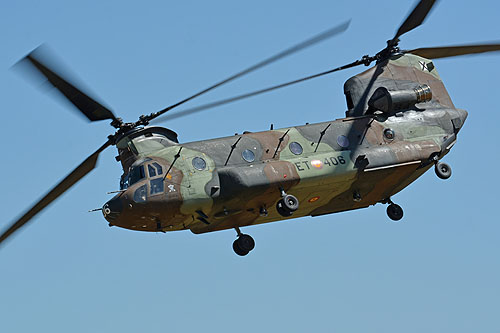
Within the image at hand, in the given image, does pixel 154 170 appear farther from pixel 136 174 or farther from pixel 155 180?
pixel 136 174

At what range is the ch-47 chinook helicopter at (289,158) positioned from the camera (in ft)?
84.9

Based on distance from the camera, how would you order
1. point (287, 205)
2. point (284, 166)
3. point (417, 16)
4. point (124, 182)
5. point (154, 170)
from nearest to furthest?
point (154, 170) → point (287, 205) → point (124, 182) → point (284, 166) → point (417, 16)

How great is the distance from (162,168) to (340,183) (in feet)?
18.3

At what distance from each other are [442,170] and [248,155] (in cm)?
632

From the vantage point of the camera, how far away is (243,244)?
92.8 ft

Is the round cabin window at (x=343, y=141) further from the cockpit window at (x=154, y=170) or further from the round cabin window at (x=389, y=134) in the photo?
the cockpit window at (x=154, y=170)

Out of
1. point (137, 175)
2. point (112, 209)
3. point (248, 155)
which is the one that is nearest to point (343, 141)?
point (248, 155)

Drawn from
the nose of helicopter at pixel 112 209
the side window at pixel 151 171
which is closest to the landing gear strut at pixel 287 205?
the side window at pixel 151 171

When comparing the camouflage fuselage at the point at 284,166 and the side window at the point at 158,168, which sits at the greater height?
the camouflage fuselage at the point at 284,166

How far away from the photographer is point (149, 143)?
2705 centimetres

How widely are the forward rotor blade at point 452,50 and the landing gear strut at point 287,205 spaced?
7803 millimetres

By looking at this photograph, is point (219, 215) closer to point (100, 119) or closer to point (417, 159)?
point (100, 119)

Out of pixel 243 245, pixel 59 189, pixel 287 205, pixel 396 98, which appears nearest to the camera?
pixel 287 205

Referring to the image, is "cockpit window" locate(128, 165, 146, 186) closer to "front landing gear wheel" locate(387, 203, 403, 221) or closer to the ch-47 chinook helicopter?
the ch-47 chinook helicopter
